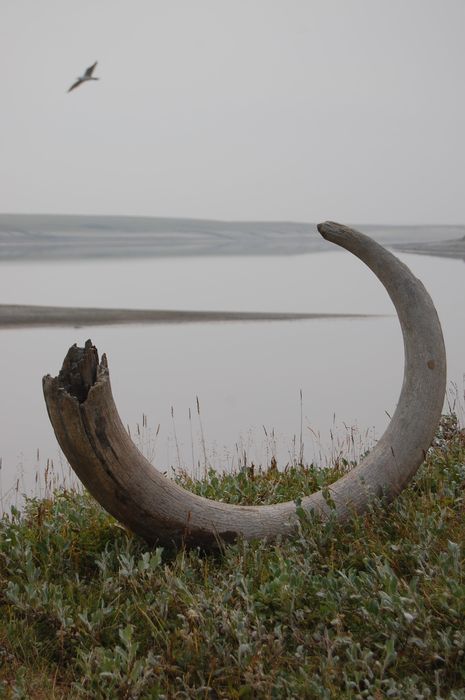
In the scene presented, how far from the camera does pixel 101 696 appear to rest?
205 cm

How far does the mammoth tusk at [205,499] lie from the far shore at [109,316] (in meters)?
8.08

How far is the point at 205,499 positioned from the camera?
3.07m

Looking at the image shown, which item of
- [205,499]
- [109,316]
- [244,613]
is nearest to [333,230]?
[205,499]

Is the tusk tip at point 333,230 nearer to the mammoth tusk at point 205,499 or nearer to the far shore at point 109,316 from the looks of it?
the mammoth tusk at point 205,499

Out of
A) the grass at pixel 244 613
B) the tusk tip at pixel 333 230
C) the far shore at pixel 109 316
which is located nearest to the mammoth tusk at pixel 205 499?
the tusk tip at pixel 333 230

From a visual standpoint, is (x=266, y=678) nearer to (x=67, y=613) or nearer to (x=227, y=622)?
(x=227, y=622)

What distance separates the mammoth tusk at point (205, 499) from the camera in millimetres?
2643

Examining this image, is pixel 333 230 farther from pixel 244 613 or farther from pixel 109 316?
pixel 109 316

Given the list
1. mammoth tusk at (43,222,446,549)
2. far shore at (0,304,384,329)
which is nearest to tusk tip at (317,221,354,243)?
mammoth tusk at (43,222,446,549)

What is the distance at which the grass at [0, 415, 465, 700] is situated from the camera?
6.82ft

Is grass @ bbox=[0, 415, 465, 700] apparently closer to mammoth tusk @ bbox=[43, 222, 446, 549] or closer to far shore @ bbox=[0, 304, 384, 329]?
mammoth tusk @ bbox=[43, 222, 446, 549]

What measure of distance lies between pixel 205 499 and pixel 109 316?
10.1 metres

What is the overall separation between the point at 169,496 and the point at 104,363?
31.5 inches

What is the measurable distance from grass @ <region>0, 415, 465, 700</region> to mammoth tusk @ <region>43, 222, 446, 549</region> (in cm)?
12
